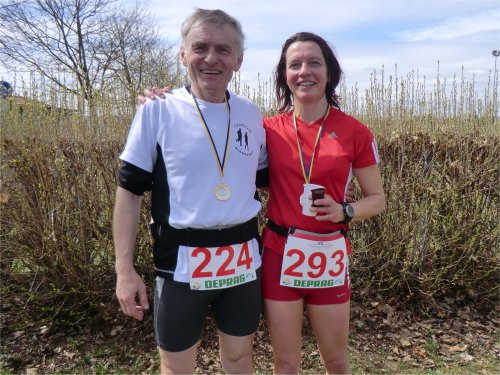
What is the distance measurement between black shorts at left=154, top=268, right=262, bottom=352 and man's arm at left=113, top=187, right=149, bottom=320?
0.31 ft

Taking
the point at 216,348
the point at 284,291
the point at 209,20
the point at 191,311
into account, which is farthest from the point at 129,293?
the point at 216,348

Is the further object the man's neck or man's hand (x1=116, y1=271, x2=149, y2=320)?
the man's neck

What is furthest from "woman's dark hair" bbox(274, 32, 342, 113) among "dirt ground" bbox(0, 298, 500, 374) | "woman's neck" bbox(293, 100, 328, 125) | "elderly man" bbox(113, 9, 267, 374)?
A: "dirt ground" bbox(0, 298, 500, 374)

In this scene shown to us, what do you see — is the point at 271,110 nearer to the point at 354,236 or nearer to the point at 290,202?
the point at 354,236

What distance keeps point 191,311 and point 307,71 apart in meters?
1.25

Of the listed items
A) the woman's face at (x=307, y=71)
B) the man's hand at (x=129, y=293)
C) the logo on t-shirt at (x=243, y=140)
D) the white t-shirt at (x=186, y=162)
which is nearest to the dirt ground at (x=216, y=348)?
the man's hand at (x=129, y=293)

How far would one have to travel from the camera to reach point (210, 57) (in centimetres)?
181

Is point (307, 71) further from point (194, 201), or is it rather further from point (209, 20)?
point (194, 201)

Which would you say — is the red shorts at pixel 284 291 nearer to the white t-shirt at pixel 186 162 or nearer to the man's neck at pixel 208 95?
the white t-shirt at pixel 186 162

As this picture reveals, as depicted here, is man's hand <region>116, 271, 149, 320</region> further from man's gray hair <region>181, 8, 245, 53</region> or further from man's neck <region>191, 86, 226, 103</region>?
man's gray hair <region>181, 8, 245, 53</region>

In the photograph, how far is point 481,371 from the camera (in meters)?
3.42

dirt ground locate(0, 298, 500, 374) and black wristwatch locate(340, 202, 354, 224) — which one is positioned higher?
black wristwatch locate(340, 202, 354, 224)

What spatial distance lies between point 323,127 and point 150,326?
7.96ft

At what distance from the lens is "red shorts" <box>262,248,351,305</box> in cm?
207
